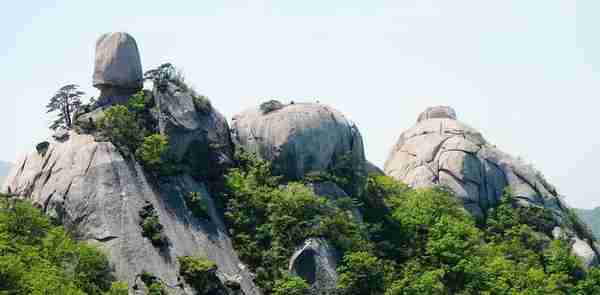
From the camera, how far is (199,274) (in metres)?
39.8

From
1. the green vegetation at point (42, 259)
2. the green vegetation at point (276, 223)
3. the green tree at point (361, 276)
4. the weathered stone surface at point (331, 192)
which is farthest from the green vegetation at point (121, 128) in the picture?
the green tree at point (361, 276)

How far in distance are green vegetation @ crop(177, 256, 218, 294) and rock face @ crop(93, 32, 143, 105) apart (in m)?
13.3

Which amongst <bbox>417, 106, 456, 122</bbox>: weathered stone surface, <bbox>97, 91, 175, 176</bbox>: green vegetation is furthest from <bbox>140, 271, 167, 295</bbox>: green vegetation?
<bbox>417, 106, 456, 122</bbox>: weathered stone surface

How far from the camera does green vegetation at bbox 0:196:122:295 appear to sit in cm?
3241

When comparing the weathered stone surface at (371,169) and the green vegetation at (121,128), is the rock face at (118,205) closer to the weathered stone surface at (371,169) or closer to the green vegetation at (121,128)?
the green vegetation at (121,128)

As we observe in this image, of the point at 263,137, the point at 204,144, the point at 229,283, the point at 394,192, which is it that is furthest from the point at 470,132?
the point at 229,283

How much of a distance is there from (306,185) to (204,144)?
21.3 feet

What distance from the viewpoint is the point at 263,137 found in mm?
52906

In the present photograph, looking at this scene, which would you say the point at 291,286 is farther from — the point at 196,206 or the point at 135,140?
the point at 135,140

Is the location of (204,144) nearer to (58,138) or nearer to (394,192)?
(58,138)

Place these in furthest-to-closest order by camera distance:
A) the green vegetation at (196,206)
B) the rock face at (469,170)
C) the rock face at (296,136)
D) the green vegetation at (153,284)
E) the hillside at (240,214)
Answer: the rock face at (469,170), the rock face at (296,136), the green vegetation at (196,206), the hillside at (240,214), the green vegetation at (153,284)

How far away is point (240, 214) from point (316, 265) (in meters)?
5.78

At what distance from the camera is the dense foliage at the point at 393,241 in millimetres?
43844

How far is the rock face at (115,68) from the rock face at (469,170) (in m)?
22.5
